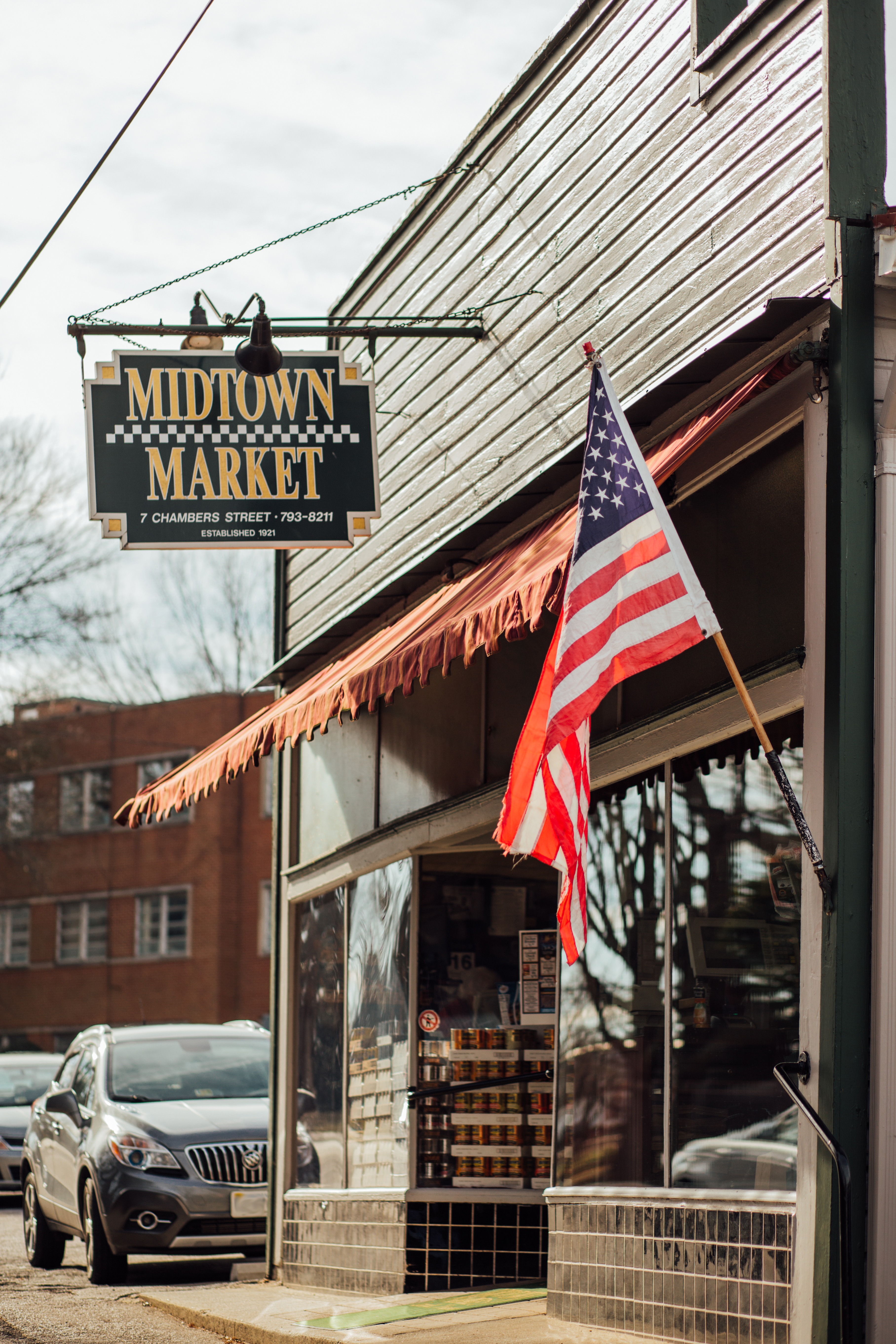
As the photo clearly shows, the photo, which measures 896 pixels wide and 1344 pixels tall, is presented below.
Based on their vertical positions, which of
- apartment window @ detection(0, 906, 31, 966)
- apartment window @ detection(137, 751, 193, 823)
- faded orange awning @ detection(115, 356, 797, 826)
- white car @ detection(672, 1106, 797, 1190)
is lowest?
apartment window @ detection(0, 906, 31, 966)

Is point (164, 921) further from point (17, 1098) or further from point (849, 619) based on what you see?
point (849, 619)

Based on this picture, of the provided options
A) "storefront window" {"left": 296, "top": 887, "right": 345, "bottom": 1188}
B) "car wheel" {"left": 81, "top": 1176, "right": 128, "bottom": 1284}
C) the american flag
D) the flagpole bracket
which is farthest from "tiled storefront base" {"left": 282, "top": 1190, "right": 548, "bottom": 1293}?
the flagpole bracket

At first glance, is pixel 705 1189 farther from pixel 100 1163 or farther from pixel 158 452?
pixel 100 1163

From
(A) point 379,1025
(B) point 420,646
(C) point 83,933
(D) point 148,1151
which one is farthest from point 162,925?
(B) point 420,646

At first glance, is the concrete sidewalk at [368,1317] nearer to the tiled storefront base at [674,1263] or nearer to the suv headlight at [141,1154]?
the tiled storefront base at [674,1263]

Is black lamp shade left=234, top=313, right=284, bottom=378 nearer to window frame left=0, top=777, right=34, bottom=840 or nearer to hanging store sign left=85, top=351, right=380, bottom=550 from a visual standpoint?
hanging store sign left=85, top=351, right=380, bottom=550

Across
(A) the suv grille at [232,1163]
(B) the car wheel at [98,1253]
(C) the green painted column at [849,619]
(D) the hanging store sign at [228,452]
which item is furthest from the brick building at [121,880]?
(C) the green painted column at [849,619]

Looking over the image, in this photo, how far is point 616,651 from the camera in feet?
18.2

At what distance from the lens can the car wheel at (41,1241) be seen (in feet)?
40.1

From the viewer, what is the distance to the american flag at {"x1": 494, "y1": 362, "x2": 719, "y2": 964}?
217 inches

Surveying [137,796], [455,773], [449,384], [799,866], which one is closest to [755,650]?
[799,866]

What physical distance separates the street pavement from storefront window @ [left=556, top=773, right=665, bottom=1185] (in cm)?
238

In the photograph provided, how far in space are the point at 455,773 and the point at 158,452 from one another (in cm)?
263

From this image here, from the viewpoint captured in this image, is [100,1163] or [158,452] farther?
[100,1163]
